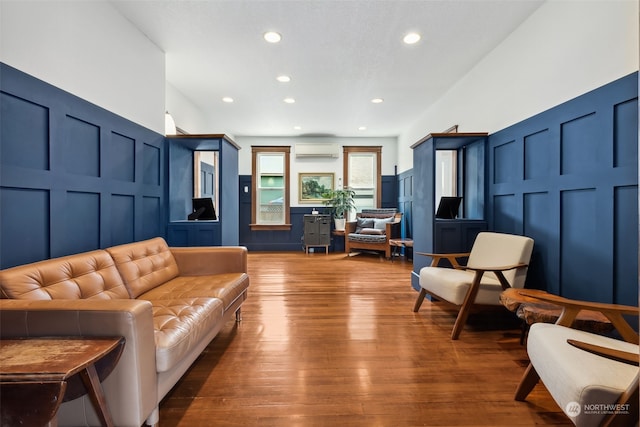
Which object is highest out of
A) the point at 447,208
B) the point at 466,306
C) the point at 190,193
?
the point at 190,193

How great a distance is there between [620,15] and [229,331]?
3.56 metres

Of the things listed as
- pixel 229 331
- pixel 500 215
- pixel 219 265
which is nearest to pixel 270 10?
pixel 219 265

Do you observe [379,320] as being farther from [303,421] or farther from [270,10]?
[270,10]

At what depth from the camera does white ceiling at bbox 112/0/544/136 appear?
2.62 metres

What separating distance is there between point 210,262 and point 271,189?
4592mm

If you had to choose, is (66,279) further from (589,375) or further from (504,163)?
(504,163)

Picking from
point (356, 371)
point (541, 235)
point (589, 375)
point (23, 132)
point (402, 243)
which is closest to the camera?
point (589, 375)

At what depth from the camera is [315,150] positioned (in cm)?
711

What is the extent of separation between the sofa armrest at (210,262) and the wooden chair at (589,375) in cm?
225

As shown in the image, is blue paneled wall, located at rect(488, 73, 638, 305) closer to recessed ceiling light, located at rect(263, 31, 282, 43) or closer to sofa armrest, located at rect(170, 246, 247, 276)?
recessed ceiling light, located at rect(263, 31, 282, 43)

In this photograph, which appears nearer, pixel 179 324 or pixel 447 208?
pixel 179 324

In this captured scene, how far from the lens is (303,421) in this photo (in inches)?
60.4

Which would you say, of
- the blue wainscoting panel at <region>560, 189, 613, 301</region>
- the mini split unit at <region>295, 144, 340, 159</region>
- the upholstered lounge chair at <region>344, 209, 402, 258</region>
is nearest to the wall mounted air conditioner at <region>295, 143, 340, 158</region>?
the mini split unit at <region>295, 144, 340, 159</region>

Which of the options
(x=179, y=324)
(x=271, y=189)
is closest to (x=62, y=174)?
(x=179, y=324)
